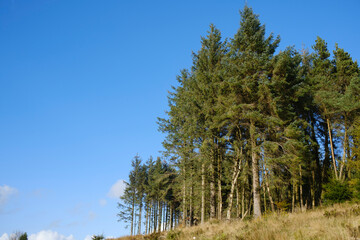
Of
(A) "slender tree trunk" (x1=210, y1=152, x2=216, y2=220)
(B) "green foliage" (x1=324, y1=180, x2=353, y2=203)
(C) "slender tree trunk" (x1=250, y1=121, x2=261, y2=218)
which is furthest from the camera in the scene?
(B) "green foliage" (x1=324, y1=180, x2=353, y2=203)

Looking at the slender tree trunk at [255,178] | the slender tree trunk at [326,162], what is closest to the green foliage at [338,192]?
the slender tree trunk at [326,162]

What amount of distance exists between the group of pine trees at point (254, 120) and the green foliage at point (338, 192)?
45 centimetres

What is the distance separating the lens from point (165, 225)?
134 ft

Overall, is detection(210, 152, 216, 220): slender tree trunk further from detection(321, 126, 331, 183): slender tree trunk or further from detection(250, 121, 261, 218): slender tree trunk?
detection(321, 126, 331, 183): slender tree trunk

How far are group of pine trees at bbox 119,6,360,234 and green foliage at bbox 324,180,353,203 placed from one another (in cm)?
45

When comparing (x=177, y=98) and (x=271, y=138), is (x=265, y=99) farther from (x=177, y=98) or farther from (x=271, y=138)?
(x=177, y=98)

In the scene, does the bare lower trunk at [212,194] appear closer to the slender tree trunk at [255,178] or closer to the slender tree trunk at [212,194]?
the slender tree trunk at [212,194]

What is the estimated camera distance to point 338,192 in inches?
670

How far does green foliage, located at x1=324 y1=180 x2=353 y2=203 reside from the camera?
16.8 metres

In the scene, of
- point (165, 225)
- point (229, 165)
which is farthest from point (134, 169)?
point (229, 165)

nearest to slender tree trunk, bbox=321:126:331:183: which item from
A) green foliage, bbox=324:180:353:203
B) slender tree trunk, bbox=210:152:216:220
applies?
green foliage, bbox=324:180:353:203

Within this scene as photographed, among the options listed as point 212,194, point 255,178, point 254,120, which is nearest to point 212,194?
point 212,194

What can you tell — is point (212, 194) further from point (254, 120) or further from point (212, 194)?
point (254, 120)

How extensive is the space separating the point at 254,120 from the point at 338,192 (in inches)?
351
